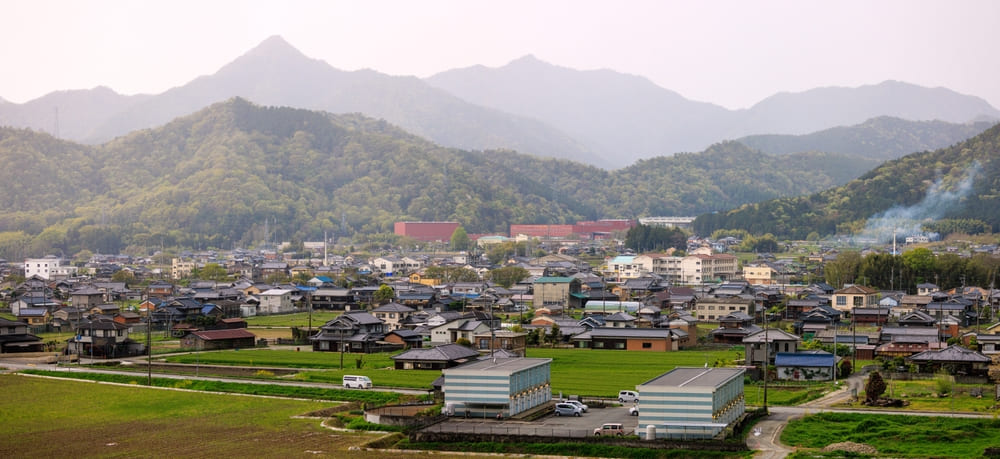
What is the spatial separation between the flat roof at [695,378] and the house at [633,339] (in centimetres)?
1173

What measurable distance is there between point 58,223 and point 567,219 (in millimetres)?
55812

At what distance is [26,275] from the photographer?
61.9m

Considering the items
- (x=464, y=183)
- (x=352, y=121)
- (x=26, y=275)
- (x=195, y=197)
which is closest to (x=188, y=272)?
(x=26, y=275)

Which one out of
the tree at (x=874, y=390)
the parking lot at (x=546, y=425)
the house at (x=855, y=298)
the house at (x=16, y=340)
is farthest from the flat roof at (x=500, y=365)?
the house at (x=855, y=298)

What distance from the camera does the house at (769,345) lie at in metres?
25.8

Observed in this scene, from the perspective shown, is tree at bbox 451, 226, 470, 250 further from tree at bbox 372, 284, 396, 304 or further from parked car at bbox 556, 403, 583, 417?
parked car at bbox 556, 403, 583, 417

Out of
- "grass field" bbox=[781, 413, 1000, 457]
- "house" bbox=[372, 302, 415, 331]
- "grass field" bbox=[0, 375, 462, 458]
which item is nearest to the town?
"house" bbox=[372, 302, 415, 331]

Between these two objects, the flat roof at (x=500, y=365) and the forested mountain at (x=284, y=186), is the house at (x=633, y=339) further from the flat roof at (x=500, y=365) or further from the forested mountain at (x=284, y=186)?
the forested mountain at (x=284, y=186)

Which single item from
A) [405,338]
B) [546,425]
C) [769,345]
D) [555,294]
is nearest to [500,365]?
[546,425]

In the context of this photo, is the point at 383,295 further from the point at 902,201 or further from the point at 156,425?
the point at 902,201

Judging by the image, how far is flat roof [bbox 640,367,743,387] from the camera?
55.5 ft

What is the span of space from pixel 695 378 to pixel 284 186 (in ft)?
317

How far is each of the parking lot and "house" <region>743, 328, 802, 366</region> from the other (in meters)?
7.80

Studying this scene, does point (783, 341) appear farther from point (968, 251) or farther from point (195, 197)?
point (195, 197)
